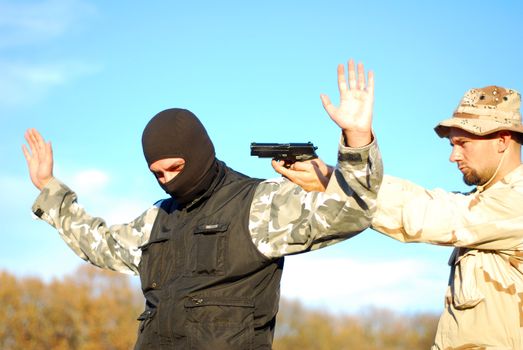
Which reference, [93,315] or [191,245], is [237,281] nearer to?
[191,245]

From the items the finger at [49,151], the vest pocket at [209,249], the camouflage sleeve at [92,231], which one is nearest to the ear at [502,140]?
the vest pocket at [209,249]

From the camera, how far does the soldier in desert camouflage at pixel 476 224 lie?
6.19m

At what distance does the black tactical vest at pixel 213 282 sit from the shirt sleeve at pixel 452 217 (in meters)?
0.92

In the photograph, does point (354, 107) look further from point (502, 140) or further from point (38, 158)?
point (38, 158)

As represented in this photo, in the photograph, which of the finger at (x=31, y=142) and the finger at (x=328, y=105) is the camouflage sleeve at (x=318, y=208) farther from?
the finger at (x=31, y=142)

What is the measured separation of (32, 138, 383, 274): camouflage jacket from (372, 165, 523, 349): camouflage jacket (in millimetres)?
542

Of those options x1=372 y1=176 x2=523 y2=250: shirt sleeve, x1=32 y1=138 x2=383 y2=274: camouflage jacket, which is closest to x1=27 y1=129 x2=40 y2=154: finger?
x1=32 y1=138 x2=383 y2=274: camouflage jacket

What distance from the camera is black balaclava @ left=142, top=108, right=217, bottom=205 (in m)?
6.48

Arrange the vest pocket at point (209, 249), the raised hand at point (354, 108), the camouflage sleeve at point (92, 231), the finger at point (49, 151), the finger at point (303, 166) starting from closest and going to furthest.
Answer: the raised hand at point (354, 108) → the vest pocket at point (209, 249) → the finger at point (303, 166) → the camouflage sleeve at point (92, 231) → the finger at point (49, 151)

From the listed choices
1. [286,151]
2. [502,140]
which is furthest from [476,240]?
[286,151]

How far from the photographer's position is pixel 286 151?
638 centimetres

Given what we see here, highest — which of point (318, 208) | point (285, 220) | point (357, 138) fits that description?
point (357, 138)

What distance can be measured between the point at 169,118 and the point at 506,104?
2.55 metres

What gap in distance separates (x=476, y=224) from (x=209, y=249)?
1.90m
